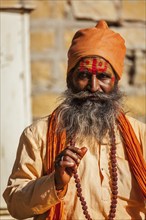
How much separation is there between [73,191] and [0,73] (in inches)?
76.1

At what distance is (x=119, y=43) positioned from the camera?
14.6 feet

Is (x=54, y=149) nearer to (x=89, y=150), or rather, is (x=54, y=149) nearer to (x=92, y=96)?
(x=89, y=150)

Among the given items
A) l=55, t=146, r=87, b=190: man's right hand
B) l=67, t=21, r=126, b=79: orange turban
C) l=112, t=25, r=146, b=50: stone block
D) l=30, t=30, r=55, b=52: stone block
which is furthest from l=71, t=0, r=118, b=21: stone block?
l=55, t=146, r=87, b=190: man's right hand

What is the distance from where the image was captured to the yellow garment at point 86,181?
415cm

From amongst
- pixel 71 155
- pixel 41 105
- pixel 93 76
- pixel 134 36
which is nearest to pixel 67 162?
pixel 71 155

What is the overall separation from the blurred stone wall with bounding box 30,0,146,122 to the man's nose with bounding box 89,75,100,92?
5.57ft

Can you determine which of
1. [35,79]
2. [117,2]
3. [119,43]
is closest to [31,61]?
[35,79]

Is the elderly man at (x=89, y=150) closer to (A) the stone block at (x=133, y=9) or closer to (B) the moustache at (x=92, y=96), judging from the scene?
(B) the moustache at (x=92, y=96)

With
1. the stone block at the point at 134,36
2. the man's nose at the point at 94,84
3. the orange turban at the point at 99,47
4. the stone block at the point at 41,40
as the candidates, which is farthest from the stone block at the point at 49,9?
the man's nose at the point at 94,84

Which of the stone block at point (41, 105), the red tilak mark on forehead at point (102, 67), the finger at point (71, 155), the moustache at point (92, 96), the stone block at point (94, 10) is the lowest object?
the finger at point (71, 155)

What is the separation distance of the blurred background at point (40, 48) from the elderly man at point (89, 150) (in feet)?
5.19

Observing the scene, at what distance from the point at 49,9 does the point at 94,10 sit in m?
0.34

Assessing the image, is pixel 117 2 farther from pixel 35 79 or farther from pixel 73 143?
pixel 73 143

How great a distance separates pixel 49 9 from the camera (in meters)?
5.99
